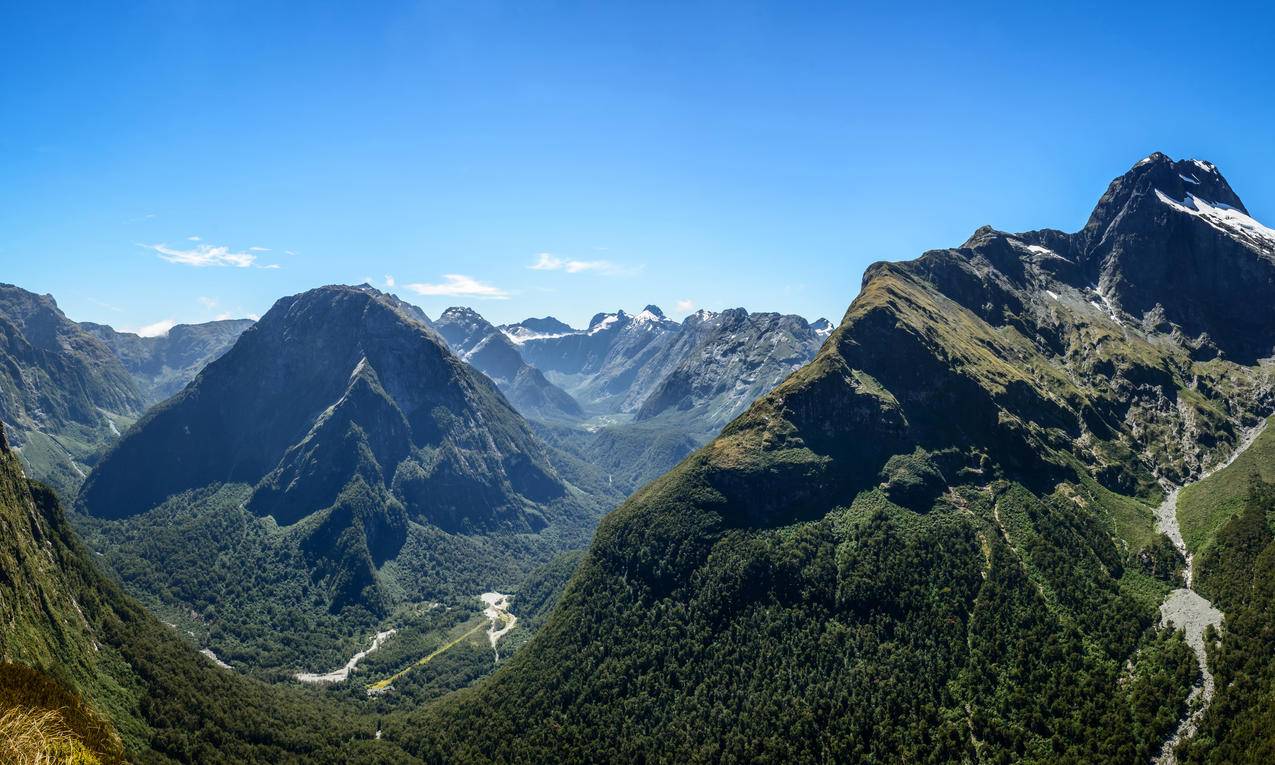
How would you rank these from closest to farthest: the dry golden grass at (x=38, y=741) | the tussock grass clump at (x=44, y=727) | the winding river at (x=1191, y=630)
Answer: the dry golden grass at (x=38, y=741)
the tussock grass clump at (x=44, y=727)
the winding river at (x=1191, y=630)

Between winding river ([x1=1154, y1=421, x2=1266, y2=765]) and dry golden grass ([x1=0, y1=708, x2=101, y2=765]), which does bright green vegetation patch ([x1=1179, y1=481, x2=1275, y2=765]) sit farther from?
dry golden grass ([x1=0, y1=708, x2=101, y2=765])

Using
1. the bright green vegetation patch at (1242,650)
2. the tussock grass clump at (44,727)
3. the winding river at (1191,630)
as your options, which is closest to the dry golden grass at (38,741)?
the tussock grass clump at (44,727)

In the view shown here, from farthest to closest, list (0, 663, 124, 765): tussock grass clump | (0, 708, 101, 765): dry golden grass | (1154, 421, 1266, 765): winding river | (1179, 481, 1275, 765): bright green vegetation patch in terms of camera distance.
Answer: (1154, 421, 1266, 765): winding river < (1179, 481, 1275, 765): bright green vegetation patch < (0, 663, 124, 765): tussock grass clump < (0, 708, 101, 765): dry golden grass

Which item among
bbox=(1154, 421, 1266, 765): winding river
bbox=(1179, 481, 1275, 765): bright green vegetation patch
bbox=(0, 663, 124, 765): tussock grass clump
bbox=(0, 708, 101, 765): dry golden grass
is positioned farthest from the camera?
bbox=(1154, 421, 1266, 765): winding river

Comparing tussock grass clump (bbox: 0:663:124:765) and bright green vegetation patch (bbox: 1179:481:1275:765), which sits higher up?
tussock grass clump (bbox: 0:663:124:765)

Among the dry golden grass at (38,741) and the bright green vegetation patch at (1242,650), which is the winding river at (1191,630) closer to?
the bright green vegetation patch at (1242,650)

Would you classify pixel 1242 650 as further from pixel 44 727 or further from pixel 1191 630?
pixel 44 727

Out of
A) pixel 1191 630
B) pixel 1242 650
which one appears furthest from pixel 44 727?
pixel 1191 630

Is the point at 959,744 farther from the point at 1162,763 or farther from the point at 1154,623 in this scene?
the point at 1154,623

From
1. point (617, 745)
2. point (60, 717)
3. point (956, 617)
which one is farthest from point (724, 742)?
point (60, 717)

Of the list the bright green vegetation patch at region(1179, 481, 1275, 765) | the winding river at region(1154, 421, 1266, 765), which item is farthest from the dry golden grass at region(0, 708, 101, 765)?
the winding river at region(1154, 421, 1266, 765)

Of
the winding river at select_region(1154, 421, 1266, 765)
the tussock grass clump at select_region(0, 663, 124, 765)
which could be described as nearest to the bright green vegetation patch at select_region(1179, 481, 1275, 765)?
the winding river at select_region(1154, 421, 1266, 765)

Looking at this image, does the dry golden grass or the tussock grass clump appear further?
the tussock grass clump
